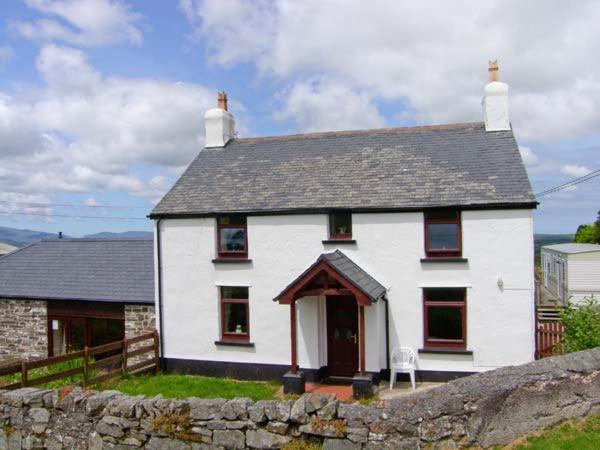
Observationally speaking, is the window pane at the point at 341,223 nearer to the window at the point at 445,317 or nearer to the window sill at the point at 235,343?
the window at the point at 445,317

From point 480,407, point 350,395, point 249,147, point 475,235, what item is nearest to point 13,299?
point 249,147

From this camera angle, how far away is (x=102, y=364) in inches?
568

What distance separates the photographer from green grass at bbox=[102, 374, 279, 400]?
1316 centimetres

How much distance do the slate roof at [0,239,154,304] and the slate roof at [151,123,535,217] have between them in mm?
3306

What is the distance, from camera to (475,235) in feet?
44.1

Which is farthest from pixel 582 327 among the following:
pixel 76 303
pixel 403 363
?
pixel 76 303

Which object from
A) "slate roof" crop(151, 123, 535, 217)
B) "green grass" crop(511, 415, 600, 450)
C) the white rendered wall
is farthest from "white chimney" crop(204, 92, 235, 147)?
"green grass" crop(511, 415, 600, 450)

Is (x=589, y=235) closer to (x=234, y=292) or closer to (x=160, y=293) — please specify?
(x=234, y=292)

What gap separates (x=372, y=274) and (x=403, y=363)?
2.43 meters

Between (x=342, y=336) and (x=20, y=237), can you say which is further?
(x=20, y=237)

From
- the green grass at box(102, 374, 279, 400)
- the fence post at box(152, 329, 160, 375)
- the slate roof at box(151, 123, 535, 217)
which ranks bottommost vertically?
the green grass at box(102, 374, 279, 400)

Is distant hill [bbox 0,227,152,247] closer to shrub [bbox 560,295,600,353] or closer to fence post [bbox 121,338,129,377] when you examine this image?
fence post [bbox 121,338,129,377]

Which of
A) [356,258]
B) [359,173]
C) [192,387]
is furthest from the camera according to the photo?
[359,173]

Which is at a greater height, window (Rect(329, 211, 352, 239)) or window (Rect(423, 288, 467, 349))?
window (Rect(329, 211, 352, 239))
